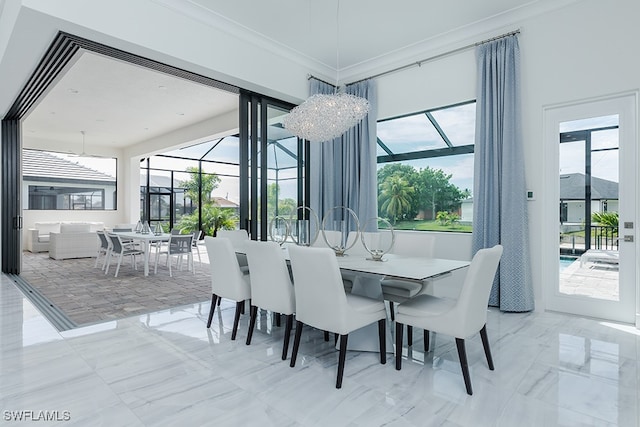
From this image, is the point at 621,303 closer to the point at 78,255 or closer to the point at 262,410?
the point at 262,410

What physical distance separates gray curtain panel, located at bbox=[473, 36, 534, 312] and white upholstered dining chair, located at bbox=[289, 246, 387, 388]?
2.00 meters

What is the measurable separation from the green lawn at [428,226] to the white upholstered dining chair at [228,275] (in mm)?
2729

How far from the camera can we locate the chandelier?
10.3ft

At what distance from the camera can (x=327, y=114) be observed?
317 cm

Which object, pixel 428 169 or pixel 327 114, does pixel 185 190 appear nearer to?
pixel 428 169

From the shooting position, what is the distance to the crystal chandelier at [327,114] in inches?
124

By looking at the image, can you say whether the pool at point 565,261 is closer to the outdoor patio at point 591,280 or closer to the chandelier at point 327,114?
the outdoor patio at point 591,280

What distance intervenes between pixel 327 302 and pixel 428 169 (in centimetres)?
330

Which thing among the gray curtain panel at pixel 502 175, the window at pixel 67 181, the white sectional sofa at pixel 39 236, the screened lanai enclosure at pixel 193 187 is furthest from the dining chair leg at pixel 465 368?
the window at pixel 67 181

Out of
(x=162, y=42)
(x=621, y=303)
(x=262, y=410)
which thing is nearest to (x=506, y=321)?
(x=621, y=303)

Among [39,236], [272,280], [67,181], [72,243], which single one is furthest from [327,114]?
[67,181]

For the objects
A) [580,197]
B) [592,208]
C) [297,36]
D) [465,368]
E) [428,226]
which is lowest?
[465,368]

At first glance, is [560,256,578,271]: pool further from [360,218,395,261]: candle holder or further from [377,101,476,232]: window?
[360,218,395,261]: candle holder

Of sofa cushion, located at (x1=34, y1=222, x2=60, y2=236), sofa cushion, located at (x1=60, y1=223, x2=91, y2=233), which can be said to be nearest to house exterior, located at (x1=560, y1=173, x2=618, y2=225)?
sofa cushion, located at (x1=60, y1=223, x2=91, y2=233)
